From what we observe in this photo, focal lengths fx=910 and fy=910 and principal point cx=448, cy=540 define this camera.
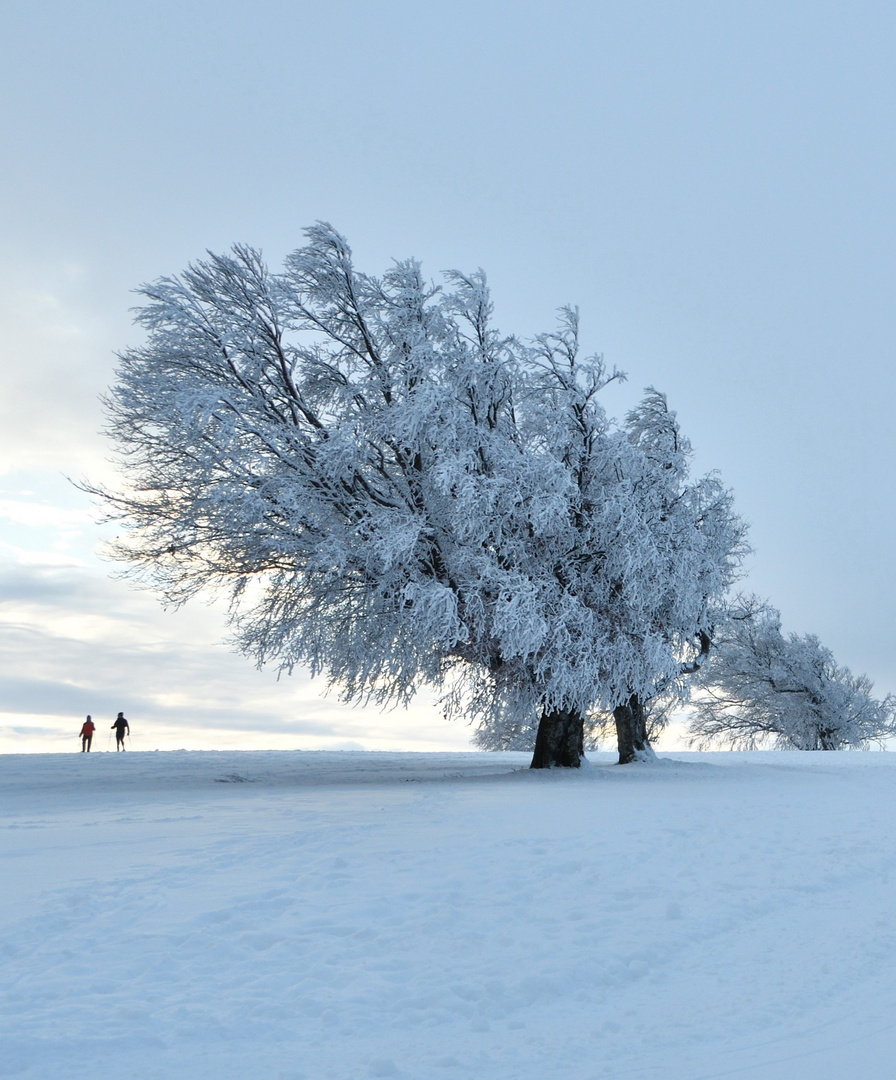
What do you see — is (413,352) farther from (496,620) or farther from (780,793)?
(780,793)

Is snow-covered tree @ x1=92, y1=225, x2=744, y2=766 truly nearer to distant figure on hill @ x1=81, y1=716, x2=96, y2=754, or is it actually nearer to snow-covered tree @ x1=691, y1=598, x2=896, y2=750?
distant figure on hill @ x1=81, y1=716, x2=96, y2=754

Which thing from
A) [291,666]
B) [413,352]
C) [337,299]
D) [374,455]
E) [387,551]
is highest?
[337,299]

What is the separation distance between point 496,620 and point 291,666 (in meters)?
4.84

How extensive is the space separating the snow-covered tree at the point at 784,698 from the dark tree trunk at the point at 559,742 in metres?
20.3

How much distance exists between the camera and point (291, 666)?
1870 cm

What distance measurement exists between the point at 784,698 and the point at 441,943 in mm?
37709

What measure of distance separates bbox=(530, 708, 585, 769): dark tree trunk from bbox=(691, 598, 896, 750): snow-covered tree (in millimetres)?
20319

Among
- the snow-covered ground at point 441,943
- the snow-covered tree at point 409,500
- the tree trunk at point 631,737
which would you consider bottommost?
the snow-covered ground at point 441,943

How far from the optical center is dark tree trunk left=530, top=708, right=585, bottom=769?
67.1 ft

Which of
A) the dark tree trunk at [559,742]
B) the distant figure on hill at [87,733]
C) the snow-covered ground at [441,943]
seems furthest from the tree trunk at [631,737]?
the distant figure on hill at [87,733]

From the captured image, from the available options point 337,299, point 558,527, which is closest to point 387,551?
point 558,527

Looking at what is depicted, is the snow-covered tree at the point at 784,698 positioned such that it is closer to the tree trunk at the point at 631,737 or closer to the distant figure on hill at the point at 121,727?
the tree trunk at the point at 631,737

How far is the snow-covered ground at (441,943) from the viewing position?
5.40 m

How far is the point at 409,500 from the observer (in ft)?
61.0
